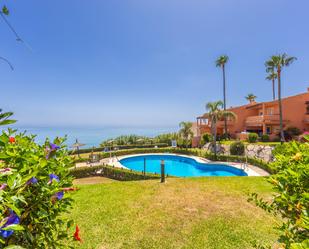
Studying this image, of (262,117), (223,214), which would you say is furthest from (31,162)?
(262,117)

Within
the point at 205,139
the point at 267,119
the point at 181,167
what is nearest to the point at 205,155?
the point at 181,167

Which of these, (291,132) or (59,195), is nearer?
(59,195)

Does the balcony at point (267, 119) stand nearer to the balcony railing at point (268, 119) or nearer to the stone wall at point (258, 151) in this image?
the balcony railing at point (268, 119)

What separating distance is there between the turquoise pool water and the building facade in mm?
8465

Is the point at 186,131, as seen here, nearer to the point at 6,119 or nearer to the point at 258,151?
the point at 258,151

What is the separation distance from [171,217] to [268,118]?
29947 millimetres

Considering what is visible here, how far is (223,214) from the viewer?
5.98 meters

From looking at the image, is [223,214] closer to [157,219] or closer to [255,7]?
[157,219]

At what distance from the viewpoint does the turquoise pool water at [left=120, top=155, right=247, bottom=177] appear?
1781cm

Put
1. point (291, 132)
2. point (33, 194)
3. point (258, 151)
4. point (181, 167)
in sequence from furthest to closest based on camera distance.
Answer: point (291, 132) < point (181, 167) < point (258, 151) < point (33, 194)

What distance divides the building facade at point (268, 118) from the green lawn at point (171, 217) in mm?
24118

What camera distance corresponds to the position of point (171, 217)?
230 inches

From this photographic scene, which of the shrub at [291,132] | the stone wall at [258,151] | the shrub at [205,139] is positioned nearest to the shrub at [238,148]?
the stone wall at [258,151]

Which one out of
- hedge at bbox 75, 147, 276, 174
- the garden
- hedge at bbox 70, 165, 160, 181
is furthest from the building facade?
the garden
